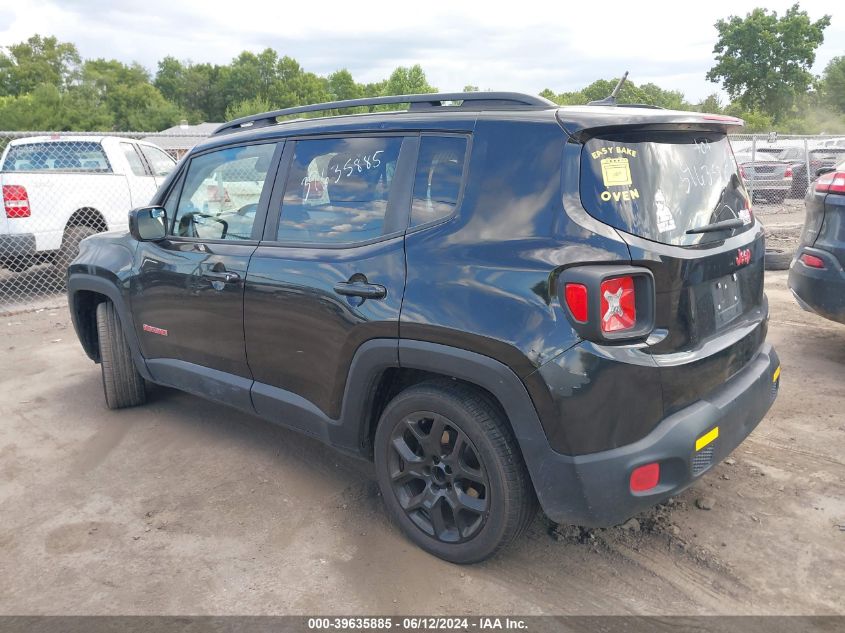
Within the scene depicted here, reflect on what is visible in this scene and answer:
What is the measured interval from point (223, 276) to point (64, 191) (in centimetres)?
620

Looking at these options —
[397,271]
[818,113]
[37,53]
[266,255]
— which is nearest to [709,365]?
[397,271]

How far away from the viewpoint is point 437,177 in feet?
9.18

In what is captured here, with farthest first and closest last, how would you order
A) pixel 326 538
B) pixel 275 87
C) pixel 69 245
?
pixel 275 87 < pixel 69 245 < pixel 326 538

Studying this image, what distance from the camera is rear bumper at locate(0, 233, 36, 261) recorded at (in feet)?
26.5

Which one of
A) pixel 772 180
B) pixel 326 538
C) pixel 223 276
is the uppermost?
pixel 223 276

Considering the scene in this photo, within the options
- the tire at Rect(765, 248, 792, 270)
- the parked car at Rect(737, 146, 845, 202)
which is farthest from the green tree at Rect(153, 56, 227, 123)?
the tire at Rect(765, 248, 792, 270)

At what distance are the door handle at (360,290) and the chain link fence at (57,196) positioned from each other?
599 cm

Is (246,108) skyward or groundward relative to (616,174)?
skyward

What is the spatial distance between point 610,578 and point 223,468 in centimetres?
222

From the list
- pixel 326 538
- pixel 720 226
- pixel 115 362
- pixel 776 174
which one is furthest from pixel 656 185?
pixel 776 174

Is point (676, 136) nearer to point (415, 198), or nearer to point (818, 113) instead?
point (415, 198)

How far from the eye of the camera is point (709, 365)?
2590 mm

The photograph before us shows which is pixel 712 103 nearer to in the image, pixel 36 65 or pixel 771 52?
pixel 771 52

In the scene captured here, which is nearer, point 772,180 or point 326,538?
point 326,538
